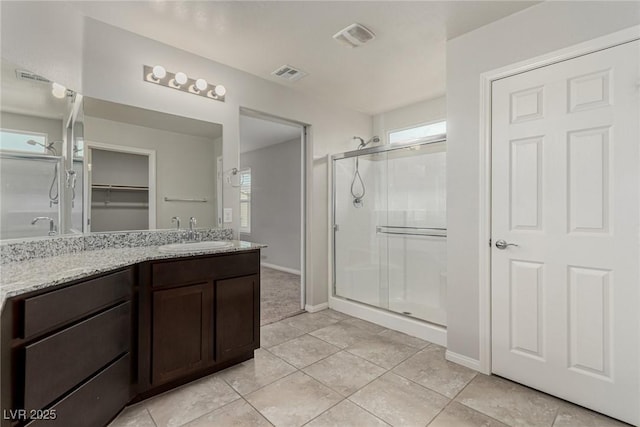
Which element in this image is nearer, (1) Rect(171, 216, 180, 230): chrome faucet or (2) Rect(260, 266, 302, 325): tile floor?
(1) Rect(171, 216, 180, 230): chrome faucet

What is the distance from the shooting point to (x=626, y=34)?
158 cm

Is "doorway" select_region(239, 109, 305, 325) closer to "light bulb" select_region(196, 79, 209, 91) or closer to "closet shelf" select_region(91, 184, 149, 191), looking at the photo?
"light bulb" select_region(196, 79, 209, 91)

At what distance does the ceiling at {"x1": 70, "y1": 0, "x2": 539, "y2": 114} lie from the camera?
1.91 meters

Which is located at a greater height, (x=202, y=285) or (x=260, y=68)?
(x=260, y=68)

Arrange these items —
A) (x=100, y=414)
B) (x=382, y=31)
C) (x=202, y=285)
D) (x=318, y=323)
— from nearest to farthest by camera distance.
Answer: (x=100, y=414) < (x=202, y=285) < (x=382, y=31) < (x=318, y=323)

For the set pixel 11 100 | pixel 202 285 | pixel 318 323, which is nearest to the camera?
pixel 11 100

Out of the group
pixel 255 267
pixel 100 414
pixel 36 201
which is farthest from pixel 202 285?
pixel 36 201

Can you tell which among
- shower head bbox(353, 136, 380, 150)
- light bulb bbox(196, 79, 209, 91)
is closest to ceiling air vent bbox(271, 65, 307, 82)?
light bulb bbox(196, 79, 209, 91)

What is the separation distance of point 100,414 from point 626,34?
3416mm

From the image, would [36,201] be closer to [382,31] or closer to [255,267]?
[255,267]

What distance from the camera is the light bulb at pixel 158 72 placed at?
222 centimetres

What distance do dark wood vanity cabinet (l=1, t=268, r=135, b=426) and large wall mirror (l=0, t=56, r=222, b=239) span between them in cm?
67

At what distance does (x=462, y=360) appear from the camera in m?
2.21

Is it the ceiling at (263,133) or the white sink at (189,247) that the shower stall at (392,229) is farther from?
the white sink at (189,247)
